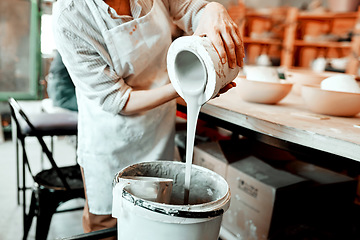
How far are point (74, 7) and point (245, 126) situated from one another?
2.18ft

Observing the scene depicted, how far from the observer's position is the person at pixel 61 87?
8.31ft

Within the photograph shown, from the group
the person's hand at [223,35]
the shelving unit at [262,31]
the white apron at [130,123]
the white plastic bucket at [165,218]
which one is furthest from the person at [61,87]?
the shelving unit at [262,31]

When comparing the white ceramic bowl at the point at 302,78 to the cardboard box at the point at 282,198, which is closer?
the cardboard box at the point at 282,198

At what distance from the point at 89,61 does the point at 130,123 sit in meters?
0.27

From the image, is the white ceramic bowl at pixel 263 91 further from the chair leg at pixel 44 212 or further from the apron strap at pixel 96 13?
the chair leg at pixel 44 212

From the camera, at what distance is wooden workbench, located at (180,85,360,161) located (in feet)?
2.83

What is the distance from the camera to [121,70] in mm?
1090

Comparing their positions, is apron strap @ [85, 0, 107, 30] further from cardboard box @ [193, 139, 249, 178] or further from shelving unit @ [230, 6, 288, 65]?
shelving unit @ [230, 6, 288, 65]

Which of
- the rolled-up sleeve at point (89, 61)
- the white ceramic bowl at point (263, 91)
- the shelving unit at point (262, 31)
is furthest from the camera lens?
the shelving unit at point (262, 31)

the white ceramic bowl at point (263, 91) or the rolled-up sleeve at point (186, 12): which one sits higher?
the rolled-up sleeve at point (186, 12)

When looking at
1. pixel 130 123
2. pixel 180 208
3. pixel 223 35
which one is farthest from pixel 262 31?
pixel 180 208

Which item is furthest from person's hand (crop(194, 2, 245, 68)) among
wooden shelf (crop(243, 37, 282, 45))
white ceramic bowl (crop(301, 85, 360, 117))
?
wooden shelf (crop(243, 37, 282, 45))

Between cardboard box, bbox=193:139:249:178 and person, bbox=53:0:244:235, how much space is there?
0.45 metres

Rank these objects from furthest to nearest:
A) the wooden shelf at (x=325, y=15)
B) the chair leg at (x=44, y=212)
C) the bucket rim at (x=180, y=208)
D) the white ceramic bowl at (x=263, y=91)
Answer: the wooden shelf at (x=325, y=15) < the chair leg at (x=44, y=212) < the white ceramic bowl at (x=263, y=91) < the bucket rim at (x=180, y=208)
